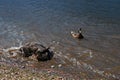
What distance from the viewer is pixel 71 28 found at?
29.6 m

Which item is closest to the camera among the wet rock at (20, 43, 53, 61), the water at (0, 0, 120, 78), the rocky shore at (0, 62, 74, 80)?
the rocky shore at (0, 62, 74, 80)

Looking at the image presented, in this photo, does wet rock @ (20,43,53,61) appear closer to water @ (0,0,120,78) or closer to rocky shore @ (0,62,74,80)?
water @ (0,0,120,78)

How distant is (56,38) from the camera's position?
87.5 feet

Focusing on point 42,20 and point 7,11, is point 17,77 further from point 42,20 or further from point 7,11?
point 7,11

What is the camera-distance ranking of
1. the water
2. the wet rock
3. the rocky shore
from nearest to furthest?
the rocky shore < the wet rock < the water

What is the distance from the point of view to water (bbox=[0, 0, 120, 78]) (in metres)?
21.7

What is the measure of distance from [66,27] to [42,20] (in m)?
3.77

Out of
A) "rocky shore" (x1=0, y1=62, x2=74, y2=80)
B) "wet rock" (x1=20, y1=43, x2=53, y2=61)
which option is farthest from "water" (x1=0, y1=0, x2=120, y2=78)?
"rocky shore" (x1=0, y1=62, x2=74, y2=80)

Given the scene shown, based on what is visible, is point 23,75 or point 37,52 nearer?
point 23,75

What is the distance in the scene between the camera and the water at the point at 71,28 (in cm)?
2173

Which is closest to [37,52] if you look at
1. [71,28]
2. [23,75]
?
[23,75]

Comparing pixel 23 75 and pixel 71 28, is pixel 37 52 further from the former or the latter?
pixel 71 28

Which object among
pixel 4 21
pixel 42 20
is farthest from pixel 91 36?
pixel 4 21

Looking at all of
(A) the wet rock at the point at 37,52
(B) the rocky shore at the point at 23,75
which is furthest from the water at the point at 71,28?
(B) the rocky shore at the point at 23,75
